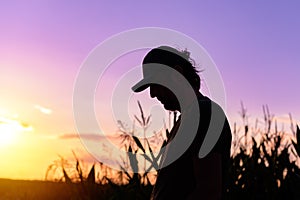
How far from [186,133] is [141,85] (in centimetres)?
44

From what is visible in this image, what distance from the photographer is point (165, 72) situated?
2539mm

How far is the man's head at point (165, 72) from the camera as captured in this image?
2490 millimetres

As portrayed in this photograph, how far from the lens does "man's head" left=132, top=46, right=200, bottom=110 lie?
249cm

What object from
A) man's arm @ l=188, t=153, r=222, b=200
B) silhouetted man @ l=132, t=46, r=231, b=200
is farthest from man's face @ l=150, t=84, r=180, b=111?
man's arm @ l=188, t=153, r=222, b=200

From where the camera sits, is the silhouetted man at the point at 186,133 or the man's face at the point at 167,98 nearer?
the silhouetted man at the point at 186,133

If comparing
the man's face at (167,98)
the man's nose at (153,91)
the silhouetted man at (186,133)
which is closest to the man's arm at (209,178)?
the silhouetted man at (186,133)

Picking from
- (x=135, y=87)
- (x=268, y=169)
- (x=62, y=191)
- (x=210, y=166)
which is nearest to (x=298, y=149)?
(x=268, y=169)

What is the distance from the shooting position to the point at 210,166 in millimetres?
2180

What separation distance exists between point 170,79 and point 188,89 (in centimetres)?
10

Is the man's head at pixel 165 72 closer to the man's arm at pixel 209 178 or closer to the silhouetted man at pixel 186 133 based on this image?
the silhouetted man at pixel 186 133

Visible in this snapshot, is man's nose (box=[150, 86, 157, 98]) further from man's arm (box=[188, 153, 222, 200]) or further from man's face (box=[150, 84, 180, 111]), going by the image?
man's arm (box=[188, 153, 222, 200])

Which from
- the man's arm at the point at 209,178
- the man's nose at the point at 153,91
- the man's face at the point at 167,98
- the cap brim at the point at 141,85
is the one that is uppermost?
the cap brim at the point at 141,85

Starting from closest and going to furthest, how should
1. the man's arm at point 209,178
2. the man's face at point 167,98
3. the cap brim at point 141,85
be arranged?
the man's arm at point 209,178 < the man's face at point 167,98 < the cap brim at point 141,85

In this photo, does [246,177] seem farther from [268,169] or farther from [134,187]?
[134,187]
